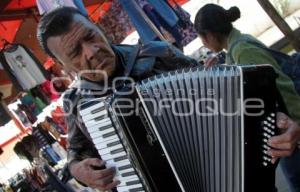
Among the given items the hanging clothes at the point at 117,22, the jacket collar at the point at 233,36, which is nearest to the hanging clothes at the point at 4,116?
the hanging clothes at the point at 117,22

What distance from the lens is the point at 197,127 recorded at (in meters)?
1.89

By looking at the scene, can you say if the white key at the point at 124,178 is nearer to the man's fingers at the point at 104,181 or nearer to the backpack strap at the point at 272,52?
the man's fingers at the point at 104,181

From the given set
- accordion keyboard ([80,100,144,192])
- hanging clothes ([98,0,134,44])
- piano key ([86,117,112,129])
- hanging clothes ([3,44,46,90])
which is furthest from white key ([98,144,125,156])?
hanging clothes ([3,44,46,90])

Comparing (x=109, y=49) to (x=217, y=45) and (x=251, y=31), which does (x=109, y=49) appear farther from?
(x=251, y=31)


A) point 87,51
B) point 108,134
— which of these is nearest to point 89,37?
point 87,51

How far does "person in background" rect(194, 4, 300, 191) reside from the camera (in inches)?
66.6

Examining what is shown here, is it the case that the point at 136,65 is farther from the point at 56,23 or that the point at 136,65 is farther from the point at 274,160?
the point at 274,160

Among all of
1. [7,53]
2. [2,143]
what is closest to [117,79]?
[7,53]

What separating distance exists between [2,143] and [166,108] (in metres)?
8.34

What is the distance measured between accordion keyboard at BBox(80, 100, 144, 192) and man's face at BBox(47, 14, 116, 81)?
9.0 inches

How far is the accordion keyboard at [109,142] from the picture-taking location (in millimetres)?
1938

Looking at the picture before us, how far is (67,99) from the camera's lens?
2.35 metres

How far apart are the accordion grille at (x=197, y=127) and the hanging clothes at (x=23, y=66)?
4049 mm

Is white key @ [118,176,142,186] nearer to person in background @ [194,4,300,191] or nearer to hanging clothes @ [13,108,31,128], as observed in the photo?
person in background @ [194,4,300,191]
